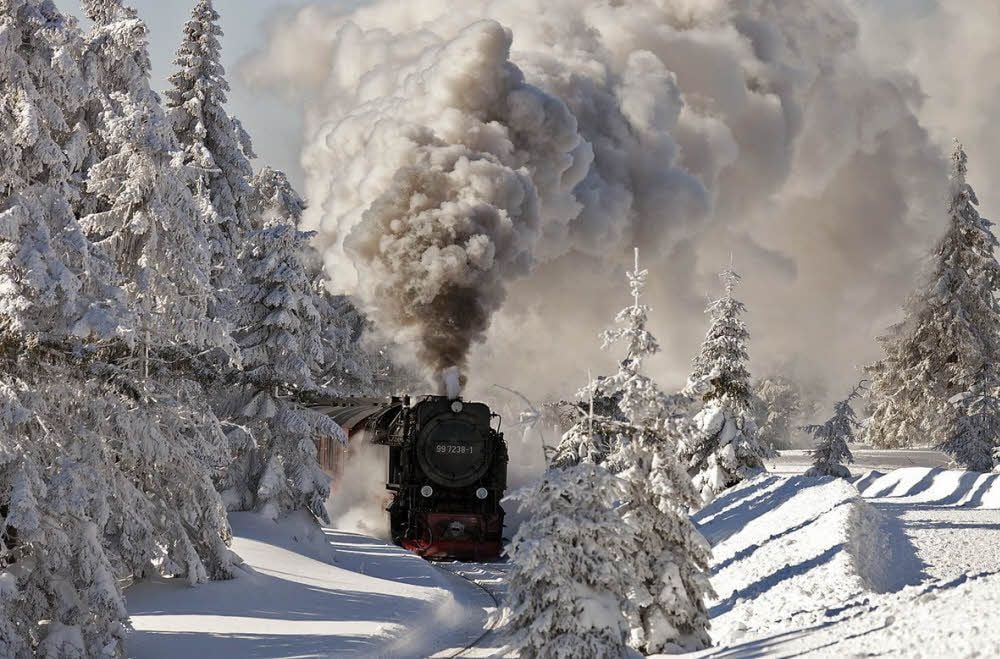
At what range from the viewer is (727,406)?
31.8m

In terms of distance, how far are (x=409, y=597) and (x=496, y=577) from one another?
15.3ft

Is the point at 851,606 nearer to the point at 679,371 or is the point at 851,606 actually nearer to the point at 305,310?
the point at 305,310

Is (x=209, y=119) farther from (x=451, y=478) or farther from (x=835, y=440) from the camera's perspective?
(x=835, y=440)

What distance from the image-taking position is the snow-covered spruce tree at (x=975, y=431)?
36281mm

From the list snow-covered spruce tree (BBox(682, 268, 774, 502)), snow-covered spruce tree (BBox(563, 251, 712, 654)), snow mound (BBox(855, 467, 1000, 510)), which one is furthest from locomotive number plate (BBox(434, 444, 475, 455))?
snow mound (BBox(855, 467, 1000, 510))

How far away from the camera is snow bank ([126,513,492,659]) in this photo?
15.4 metres

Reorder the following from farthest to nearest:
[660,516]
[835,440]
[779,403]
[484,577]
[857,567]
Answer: [779,403], [835,440], [484,577], [857,567], [660,516]

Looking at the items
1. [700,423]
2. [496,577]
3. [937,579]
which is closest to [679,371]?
[700,423]

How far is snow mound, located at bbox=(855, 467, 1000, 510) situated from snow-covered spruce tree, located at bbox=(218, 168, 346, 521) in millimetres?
16712

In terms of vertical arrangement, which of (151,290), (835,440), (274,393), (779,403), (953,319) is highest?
(779,403)

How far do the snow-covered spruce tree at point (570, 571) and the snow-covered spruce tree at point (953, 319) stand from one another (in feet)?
101

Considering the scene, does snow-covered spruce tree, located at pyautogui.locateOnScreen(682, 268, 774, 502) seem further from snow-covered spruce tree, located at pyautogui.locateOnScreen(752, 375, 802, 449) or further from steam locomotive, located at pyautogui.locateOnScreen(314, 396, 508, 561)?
snow-covered spruce tree, located at pyautogui.locateOnScreen(752, 375, 802, 449)

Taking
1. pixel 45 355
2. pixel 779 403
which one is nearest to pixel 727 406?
pixel 45 355

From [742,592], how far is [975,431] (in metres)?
22.2
